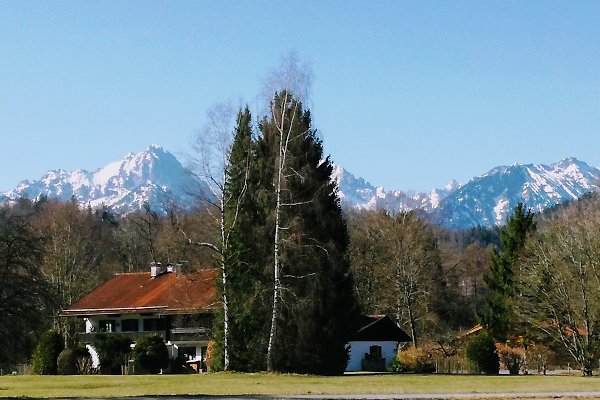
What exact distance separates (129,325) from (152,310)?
402 centimetres

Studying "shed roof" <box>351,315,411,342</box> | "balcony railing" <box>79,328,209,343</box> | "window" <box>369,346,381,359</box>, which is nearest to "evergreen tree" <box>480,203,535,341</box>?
"shed roof" <box>351,315,411,342</box>

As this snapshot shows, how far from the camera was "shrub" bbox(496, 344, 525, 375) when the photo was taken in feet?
199

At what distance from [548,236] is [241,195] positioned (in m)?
20.5

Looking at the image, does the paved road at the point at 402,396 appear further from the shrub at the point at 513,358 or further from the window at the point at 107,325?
the window at the point at 107,325

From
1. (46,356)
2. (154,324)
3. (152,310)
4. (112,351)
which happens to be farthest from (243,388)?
(154,324)

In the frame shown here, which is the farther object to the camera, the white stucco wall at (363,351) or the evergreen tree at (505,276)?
the evergreen tree at (505,276)

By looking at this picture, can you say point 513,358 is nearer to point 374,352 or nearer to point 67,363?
point 374,352

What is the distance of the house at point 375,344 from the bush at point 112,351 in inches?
646

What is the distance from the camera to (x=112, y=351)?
206 feet

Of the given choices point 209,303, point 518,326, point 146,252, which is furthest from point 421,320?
point 146,252

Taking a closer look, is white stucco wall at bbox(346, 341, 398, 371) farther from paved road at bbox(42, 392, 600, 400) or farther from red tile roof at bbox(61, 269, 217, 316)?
paved road at bbox(42, 392, 600, 400)

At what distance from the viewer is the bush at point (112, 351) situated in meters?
62.2

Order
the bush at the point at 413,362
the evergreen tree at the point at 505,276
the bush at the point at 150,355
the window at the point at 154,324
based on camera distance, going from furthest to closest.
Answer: the evergreen tree at the point at 505,276 < the window at the point at 154,324 < the bush at the point at 413,362 < the bush at the point at 150,355

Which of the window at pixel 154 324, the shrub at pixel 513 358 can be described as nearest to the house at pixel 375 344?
the shrub at pixel 513 358
